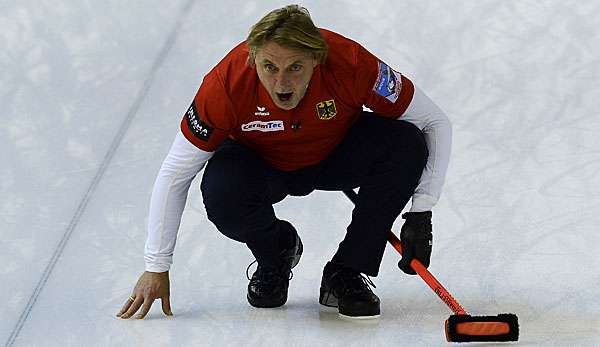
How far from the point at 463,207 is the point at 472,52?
747mm

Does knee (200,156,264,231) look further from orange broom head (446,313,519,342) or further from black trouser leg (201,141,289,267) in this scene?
orange broom head (446,313,519,342)

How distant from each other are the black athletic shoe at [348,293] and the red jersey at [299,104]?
23 cm

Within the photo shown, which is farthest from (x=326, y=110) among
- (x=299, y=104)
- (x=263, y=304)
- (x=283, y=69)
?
(x=263, y=304)

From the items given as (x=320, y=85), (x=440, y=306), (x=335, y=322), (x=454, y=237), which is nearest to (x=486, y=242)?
(x=454, y=237)

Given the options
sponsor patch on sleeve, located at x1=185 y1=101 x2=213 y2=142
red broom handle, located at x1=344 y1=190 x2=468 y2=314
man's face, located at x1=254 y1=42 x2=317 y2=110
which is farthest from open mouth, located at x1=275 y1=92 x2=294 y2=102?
red broom handle, located at x1=344 y1=190 x2=468 y2=314

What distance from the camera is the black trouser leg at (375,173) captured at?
2090 mm

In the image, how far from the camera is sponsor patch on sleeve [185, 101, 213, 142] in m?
1.96

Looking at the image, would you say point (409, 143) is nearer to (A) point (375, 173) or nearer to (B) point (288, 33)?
(A) point (375, 173)

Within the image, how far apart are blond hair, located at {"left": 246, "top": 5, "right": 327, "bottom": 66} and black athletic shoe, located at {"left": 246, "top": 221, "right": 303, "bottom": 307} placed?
439mm

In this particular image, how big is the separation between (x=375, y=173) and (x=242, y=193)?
236 mm

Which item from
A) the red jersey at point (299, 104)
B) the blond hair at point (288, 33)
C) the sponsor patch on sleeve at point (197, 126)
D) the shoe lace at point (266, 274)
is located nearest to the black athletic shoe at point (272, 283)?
the shoe lace at point (266, 274)

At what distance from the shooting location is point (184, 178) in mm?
2006

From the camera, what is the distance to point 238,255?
237 cm

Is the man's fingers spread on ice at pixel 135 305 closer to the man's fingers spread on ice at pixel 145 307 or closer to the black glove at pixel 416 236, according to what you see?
the man's fingers spread on ice at pixel 145 307
